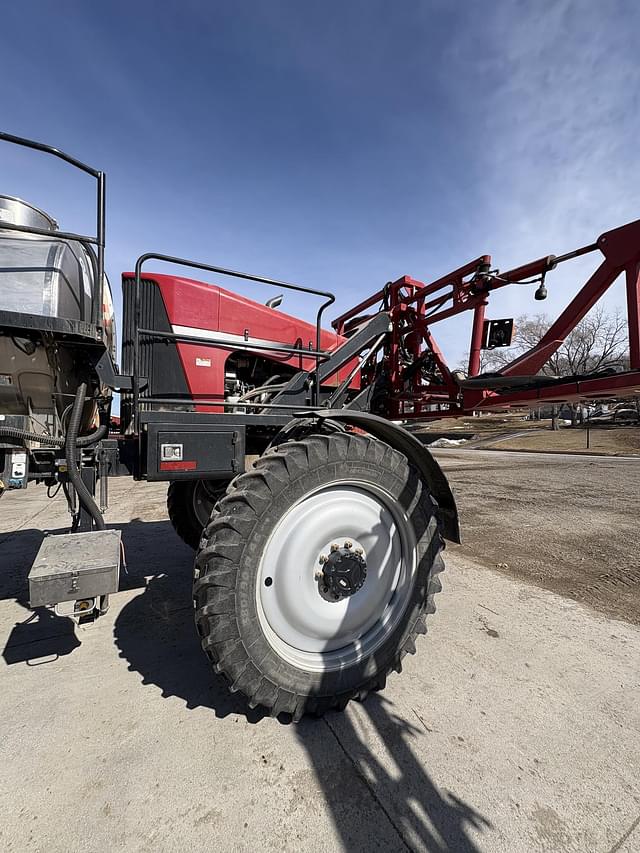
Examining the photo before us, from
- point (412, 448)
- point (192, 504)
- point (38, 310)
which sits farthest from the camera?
point (192, 504)

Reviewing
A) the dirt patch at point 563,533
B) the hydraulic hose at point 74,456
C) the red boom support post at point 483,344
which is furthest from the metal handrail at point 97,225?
the dirt patch at point 563,533

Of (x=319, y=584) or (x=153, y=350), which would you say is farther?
(x=153, y=350)

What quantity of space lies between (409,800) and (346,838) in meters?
0.28

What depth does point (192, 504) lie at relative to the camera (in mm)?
3635

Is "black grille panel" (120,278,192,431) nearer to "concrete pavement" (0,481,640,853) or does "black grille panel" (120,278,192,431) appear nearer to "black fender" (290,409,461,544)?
"black fender" (290,409,461,544)

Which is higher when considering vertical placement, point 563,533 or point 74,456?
point 74,456

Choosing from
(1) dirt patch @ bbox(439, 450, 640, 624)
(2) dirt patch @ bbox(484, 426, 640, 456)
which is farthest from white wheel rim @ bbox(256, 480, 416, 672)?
(2) dirt patch @ bbox(484, 426, 640, 456)

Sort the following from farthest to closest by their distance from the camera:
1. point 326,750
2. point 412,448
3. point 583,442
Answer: point 583,442
point 412,448
point 326,750

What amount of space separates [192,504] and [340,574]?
6.62 feet

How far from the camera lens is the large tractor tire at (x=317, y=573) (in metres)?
1.79

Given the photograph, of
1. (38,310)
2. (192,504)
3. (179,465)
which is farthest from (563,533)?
(38,310)

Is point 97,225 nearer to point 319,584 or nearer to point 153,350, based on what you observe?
point 153,350

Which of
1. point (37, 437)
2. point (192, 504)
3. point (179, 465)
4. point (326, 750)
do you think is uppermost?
point (37, 437)

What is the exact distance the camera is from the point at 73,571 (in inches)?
70.5
